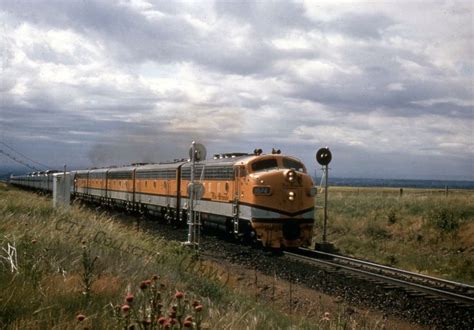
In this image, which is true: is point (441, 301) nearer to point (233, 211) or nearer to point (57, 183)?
point (233, 211)

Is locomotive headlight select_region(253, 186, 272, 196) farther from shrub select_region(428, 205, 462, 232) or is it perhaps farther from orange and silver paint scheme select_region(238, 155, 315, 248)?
shrub select_region(428, 205, 462, 232)

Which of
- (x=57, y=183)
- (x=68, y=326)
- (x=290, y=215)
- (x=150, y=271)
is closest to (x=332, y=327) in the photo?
(x=150, y=271)

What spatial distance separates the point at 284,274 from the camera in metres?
14.3

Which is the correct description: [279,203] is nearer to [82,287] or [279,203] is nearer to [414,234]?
[414,234]

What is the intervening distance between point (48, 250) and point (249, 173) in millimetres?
12036

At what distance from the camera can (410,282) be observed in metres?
13.4

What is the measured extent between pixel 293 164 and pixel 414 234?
6208 mm

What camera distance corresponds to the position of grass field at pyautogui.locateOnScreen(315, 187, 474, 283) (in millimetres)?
18469

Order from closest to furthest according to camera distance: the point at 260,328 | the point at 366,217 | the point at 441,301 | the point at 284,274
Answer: the point at 260,328 → the point at 441,301 → the point at 284,274 → the point at 366,217

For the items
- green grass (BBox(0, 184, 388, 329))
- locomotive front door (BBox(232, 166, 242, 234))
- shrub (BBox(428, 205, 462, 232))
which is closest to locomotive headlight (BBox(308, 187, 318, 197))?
locomotive front door (BBox(232, 166, 242, 234))

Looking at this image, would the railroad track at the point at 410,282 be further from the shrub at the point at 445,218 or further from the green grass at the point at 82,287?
the shrub at the point at 445,218

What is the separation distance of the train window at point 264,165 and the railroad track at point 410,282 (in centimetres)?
332

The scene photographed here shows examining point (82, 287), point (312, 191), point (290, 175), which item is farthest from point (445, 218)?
point (82, 287)

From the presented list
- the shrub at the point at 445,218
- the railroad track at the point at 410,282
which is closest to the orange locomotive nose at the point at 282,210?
the railroad track at the point at 410,282
